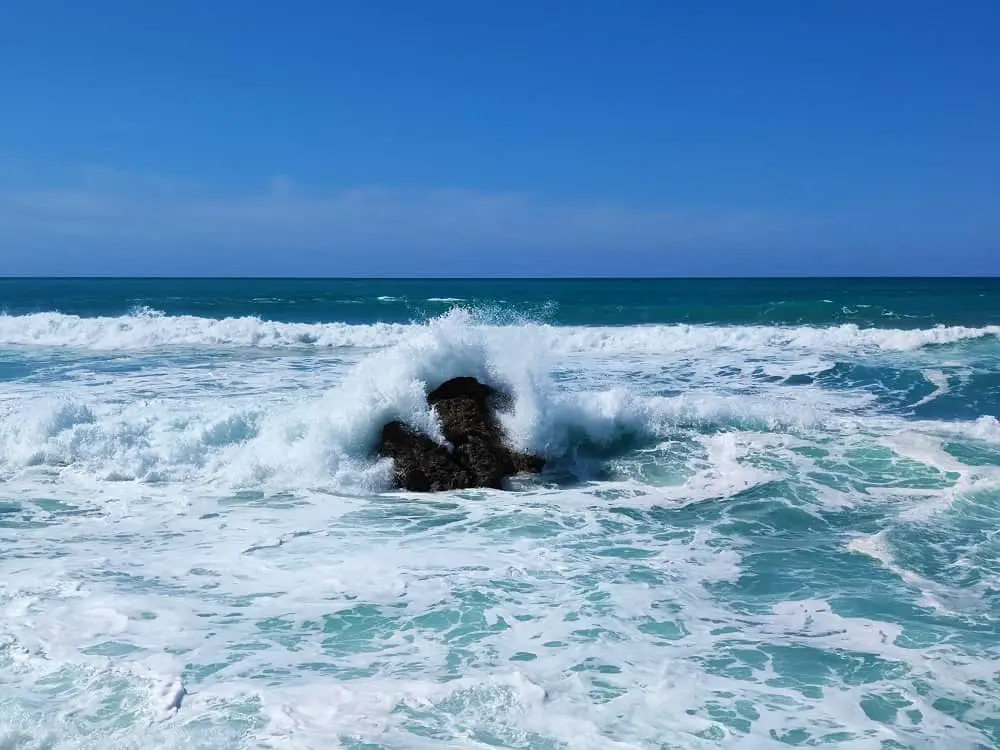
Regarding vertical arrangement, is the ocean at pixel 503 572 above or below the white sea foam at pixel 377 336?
below

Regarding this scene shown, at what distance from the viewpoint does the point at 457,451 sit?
30.6ft

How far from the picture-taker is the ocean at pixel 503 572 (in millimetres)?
4383

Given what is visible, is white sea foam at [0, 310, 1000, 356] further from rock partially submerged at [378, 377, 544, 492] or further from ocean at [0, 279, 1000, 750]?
rock partially submerged at [378, 377, 544, 492]

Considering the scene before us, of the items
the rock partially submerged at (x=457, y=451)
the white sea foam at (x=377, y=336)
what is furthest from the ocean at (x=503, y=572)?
the white sea foam at (x=377, y=336)

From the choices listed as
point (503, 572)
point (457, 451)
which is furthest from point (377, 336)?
point (503, 572)

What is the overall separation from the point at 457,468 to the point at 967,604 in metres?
5.07

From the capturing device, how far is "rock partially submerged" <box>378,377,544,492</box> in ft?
29.9

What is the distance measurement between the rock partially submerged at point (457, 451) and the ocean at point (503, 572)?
210 mm

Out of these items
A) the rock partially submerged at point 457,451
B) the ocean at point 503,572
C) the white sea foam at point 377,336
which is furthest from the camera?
the white sea foam at point 377,336

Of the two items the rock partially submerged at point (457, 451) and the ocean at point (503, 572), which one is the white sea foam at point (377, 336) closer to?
the ocean at point (503, 572)

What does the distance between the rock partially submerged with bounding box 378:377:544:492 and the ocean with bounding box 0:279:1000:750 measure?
210 millimetres

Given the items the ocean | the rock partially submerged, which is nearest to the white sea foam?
the ocean

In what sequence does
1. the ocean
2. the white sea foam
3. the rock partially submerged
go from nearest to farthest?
1. the ocean
2. the rock partially submerged
3. the white sea foam

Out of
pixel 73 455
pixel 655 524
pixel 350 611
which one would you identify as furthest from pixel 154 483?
pixel 655 524
